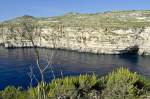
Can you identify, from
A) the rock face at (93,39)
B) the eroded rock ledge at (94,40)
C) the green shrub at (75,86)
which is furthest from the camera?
the rock face at (93,39)

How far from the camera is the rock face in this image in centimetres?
13125

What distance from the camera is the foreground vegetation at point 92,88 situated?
32.4 m

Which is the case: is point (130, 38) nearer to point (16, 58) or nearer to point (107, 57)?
point (107, 57)

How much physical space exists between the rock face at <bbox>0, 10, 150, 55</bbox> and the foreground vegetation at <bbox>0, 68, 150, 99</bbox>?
8653 centimetres

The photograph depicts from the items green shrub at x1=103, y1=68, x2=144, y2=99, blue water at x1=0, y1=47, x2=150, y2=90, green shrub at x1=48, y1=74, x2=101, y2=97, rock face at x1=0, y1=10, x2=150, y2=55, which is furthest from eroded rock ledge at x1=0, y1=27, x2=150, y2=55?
green shrub at x1=48, y1=74, x2=101, y2=97

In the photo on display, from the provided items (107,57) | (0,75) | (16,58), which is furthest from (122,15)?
(0,75)

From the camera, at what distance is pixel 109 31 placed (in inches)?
5408

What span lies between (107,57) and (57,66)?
29.8 meters

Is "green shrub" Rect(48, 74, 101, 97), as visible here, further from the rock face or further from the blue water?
the rock face

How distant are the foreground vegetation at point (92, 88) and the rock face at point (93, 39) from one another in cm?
8653

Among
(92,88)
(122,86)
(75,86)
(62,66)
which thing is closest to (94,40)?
(62,66)

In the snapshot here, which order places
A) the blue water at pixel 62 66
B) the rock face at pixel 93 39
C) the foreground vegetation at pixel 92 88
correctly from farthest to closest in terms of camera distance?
1. the rock face at pixel 93 39
2. the blue water at pixel 62 66
3. the foreground vegetation at pixel 92 88

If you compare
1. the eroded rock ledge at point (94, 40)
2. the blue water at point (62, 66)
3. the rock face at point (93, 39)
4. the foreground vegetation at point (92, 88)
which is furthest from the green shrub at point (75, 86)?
the eroded rock ledge at point (94, 40)

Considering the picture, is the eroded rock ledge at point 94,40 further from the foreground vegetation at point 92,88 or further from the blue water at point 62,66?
the foreground vegetation at point 92,88
